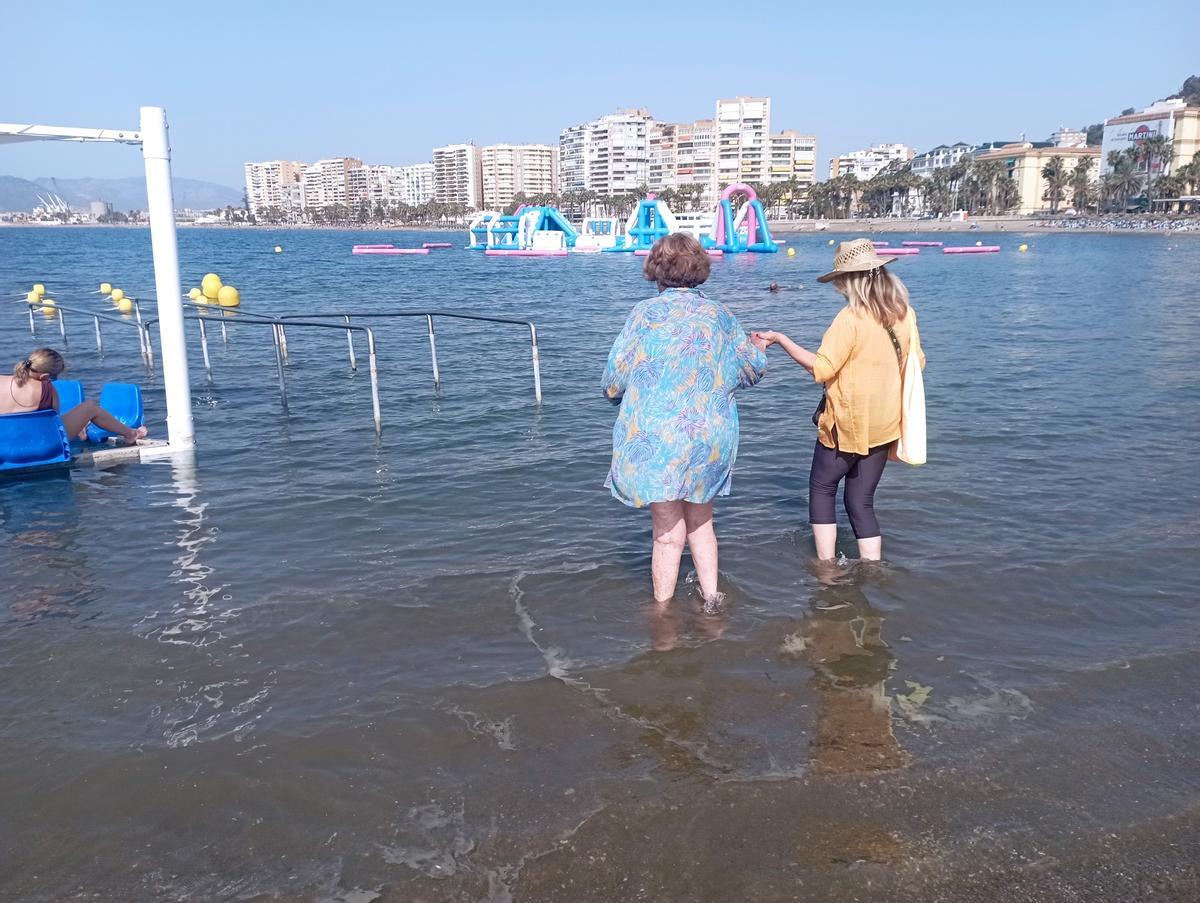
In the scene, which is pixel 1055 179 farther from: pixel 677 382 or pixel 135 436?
pixel 677 382

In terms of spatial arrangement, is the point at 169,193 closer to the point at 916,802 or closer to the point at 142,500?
the point at 142,500

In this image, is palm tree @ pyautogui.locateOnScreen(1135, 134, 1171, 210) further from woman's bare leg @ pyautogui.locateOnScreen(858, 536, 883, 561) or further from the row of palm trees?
woman's bare leg @ pyautogui.locateOnScreen(858, 536, 883, 561)

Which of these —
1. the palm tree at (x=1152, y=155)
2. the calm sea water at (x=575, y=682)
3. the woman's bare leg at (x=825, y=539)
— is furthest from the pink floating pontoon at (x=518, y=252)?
the palm tree at (x=1152, y=155)

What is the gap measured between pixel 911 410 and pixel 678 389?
1591mm

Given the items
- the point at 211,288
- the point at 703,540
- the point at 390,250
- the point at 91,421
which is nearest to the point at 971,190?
the point at 390,250

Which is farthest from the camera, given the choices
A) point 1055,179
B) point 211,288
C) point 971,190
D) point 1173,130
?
point 971,190

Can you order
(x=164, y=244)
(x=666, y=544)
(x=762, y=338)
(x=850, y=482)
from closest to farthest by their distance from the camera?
(x=762, y=338), (x=666, y=544), (x=850, y=482), (x=164, y=244)

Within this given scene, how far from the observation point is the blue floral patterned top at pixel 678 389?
4.29m

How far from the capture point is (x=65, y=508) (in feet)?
23.7

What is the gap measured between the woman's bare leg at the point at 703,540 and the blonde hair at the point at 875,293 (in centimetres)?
139

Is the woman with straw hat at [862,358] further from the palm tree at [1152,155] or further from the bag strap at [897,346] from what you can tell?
the palm tree at [1152,155]

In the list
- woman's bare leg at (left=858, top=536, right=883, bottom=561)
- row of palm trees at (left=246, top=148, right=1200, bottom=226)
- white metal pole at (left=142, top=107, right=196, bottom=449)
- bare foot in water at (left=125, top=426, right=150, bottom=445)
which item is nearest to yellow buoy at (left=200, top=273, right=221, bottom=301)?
bare foot in water at (left=125, top=426, right=150, bottom=445)

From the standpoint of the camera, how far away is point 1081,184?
126 m

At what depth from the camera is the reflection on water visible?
3.62 meters
